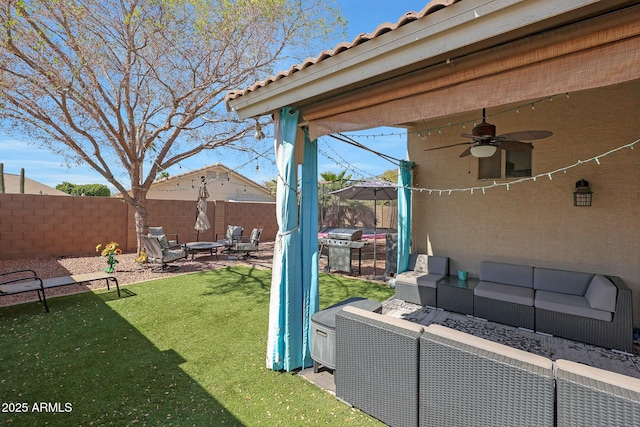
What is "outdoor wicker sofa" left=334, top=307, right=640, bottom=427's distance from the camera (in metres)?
1.80

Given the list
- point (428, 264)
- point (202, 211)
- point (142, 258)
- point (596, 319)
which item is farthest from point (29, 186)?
point (596, 319)

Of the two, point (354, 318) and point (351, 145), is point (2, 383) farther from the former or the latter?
point (351, 145)

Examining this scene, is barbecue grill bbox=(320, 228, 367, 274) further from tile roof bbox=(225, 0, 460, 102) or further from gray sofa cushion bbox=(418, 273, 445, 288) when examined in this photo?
tile roof bbox=(225, 0, 460, 102)

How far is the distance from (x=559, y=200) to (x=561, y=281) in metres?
1.45

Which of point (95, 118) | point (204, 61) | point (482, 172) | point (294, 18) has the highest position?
point (294, 18)

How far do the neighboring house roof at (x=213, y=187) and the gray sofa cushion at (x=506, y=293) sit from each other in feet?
51.3

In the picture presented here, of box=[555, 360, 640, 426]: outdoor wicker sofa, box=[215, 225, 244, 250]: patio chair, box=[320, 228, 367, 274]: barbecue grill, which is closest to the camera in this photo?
box=[555, 360, 640, 426]: outdoor wicker sofa

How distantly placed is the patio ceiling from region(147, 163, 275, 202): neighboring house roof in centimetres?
1629

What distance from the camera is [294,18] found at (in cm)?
981

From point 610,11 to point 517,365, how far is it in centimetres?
229

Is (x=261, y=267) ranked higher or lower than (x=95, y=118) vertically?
lower

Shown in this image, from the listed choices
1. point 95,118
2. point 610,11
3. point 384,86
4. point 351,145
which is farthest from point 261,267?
point 610,11

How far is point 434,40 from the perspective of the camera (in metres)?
2.31

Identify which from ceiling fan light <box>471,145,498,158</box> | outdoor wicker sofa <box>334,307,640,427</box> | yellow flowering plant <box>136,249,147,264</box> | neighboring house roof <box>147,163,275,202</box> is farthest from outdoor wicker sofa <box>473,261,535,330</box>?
neighboring house roof <box>147,163,275,202</box>
